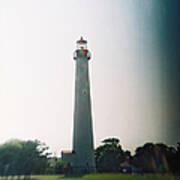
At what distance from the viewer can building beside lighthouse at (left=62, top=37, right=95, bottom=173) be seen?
1466 centimetres

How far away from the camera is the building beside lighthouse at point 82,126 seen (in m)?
14.7

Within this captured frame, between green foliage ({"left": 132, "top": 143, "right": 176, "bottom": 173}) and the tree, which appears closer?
green foliage ({"left": 132, "top": 143, "right": 176, "bottom": 173})

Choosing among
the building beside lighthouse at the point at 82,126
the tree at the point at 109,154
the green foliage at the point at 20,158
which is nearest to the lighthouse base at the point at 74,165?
the building beside lighthouse at the point at 82,126

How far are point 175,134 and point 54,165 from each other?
11161 millimetres

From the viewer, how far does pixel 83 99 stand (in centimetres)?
1522

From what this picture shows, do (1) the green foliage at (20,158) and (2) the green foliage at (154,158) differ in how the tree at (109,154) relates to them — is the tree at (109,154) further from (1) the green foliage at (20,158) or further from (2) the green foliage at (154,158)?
(1) the green foliage at (20,158)

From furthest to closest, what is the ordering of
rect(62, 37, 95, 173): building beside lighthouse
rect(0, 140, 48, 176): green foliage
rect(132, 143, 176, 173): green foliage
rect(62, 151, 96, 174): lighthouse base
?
1. rect(62, 37, 95, 173): building beside lighthouse
2. rect(62, 151, 96, 174): lighthouse base
3. rect(0, 140, 48, 176): green foliage
4. rect(132, 143, 176, 173): green foliage

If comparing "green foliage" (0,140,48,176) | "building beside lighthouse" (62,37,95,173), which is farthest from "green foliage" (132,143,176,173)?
"green foliage" (0,140,48,176)

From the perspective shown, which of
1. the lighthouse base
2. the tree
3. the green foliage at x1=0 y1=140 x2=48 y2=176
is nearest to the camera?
the green foliage at x1=0 y1=140 x2=48 y2=176

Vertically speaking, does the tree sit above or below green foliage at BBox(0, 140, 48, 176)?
above

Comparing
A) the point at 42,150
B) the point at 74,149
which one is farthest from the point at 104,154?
the point at 42,150

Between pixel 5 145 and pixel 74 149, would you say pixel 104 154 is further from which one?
pixel 5 145

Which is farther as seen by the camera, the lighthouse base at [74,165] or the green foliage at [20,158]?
the lighthouse base at [74,165]

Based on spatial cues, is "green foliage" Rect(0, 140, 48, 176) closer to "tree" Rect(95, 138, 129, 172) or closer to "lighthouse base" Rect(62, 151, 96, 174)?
"lighthouse base" Rect(62, 151, 96, 174)
